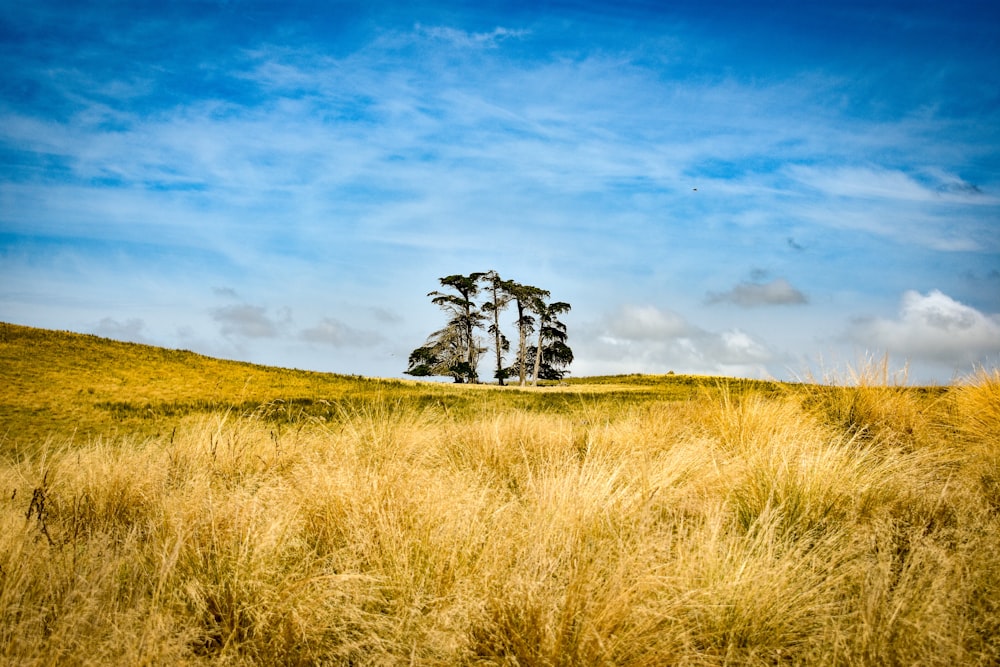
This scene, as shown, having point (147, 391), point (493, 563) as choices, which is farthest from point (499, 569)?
point (147, 391)

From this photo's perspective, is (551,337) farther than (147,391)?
Yes

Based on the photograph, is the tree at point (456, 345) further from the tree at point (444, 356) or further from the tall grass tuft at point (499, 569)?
the tall grass tuft at point (499, 569)

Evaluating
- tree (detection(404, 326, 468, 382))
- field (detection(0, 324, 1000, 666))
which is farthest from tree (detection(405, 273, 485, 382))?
field (detection(0, 324, 1000, 666))

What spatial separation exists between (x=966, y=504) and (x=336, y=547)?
4367 mm

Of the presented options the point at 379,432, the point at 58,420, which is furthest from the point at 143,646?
the point at 58,420

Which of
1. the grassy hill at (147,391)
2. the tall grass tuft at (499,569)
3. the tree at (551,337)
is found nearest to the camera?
the tall grass tuft at (499,569)

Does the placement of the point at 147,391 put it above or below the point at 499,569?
above

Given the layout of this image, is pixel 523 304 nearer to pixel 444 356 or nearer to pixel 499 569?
pixel 444 356

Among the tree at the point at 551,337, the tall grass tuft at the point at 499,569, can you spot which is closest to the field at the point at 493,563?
the tall grass tuft at the point at 499,569

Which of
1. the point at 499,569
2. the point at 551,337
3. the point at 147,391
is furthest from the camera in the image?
the point at 551,337

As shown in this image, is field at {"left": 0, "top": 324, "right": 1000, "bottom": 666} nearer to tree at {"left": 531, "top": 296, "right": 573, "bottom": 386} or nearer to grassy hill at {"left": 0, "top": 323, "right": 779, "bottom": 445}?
grassy hill at {"left": 0, "top": 323, "right": 779, "bottom": 445}

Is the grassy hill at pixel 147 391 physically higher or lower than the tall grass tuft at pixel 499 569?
higher

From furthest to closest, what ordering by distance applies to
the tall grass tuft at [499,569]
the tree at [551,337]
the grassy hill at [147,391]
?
the tree at [551,337]
the grassy hill at [147,391]
the tall grass tuft at [499,569]

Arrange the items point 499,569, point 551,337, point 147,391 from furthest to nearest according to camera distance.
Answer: point 551,337, point 147,391, point 499,569
